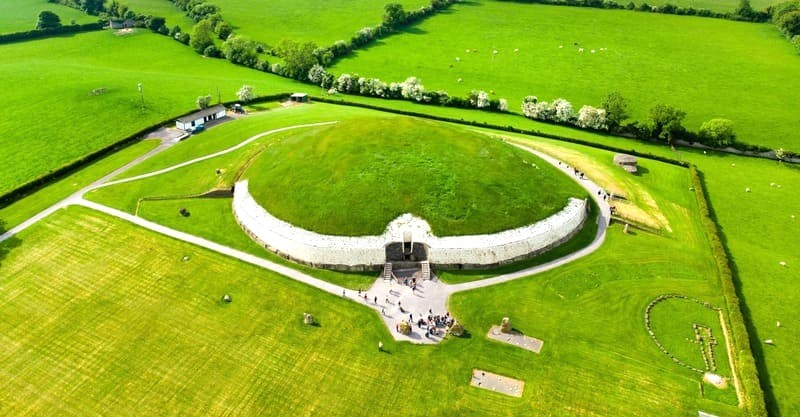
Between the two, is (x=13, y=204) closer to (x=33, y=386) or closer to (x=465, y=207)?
(x=33, y=386)

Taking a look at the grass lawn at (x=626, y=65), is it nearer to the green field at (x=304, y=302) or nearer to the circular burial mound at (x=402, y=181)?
the green field at (x=304, y=302)

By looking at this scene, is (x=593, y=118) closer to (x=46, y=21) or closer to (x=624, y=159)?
(x=624, y=159)

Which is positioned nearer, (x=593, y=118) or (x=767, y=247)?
(x=767, y=247)

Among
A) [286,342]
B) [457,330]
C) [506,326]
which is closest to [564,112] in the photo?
[506,326]

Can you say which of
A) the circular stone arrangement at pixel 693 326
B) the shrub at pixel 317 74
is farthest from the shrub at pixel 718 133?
the shrub at pixel 317 74

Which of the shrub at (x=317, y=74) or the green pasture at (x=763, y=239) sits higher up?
the shrub at (x=317, y=74)

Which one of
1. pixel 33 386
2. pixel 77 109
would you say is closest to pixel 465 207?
pixel 33 386
